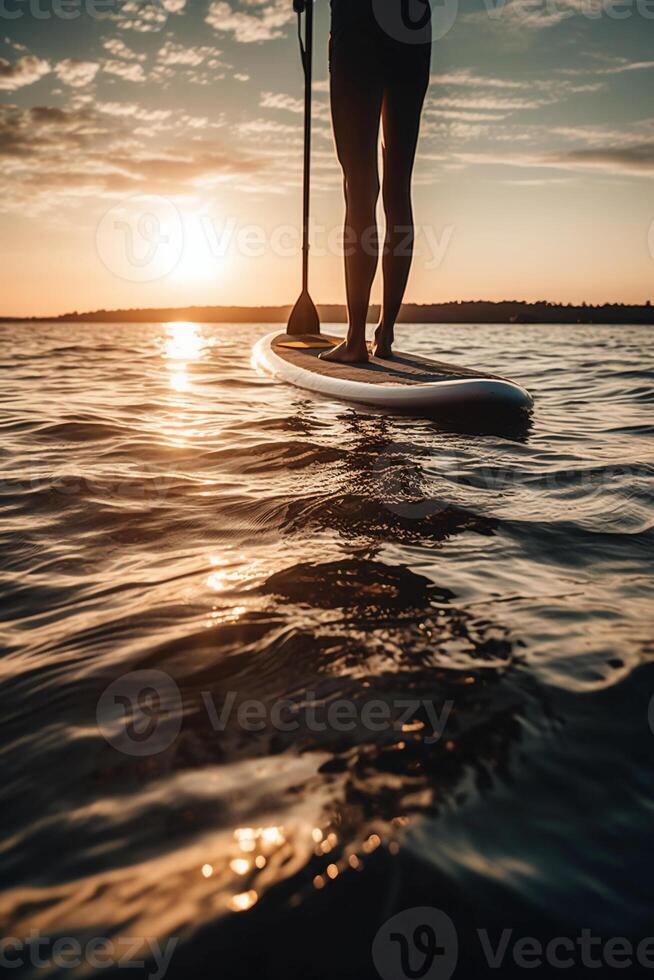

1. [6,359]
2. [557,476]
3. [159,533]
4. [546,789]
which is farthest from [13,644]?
[6,359]

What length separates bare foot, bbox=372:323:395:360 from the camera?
481 centimetres

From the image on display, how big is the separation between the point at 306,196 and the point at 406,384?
13.3ft

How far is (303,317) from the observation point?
24.2 feet

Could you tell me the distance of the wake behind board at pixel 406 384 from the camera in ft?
11.0

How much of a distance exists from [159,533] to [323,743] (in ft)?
3.91

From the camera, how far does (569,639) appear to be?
129cm

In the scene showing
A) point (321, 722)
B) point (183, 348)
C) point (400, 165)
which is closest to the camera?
point (321, 722)
